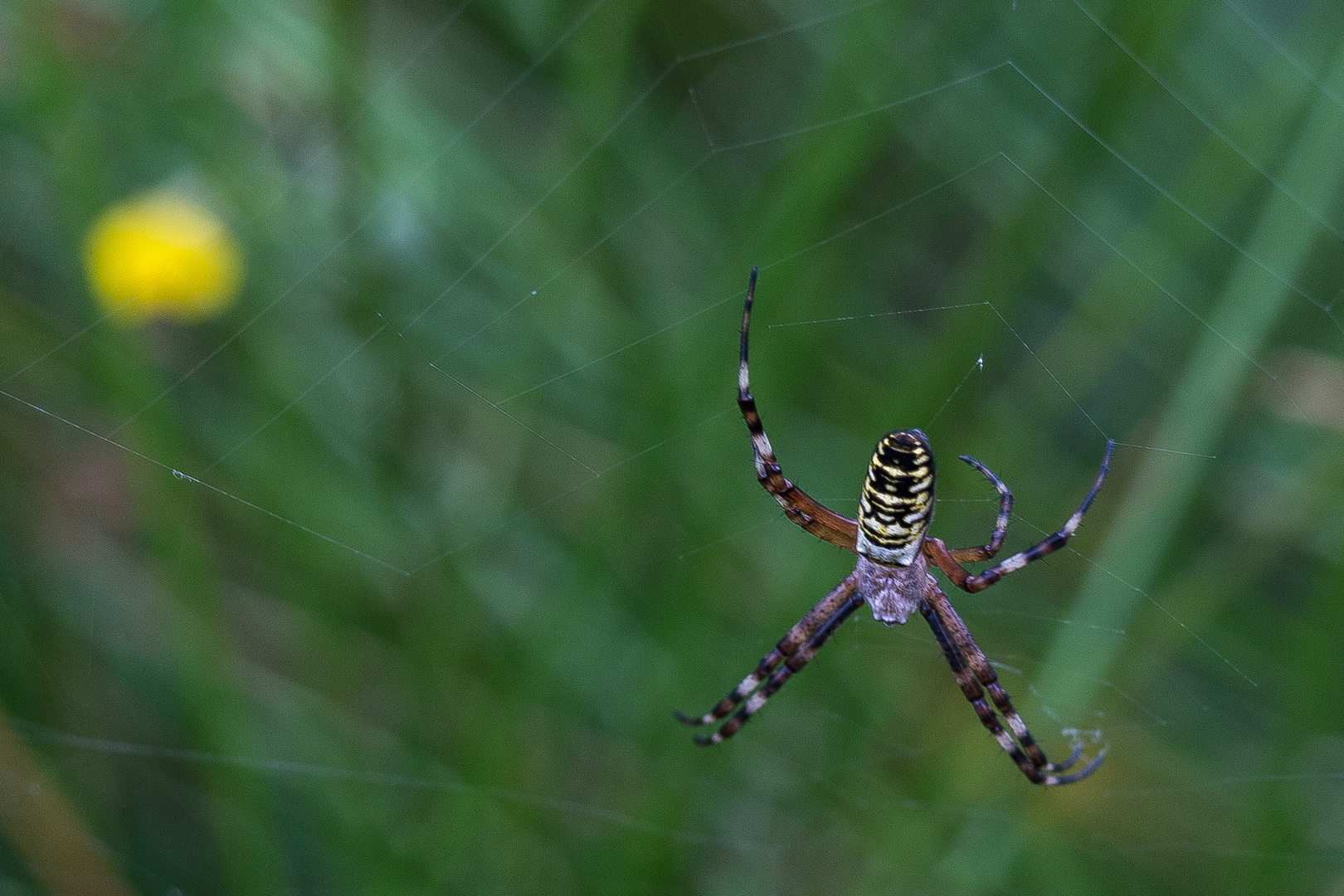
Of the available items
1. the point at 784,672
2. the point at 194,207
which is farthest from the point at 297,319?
the point at 784,672

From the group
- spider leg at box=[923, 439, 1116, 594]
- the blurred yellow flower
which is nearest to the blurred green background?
the blurred yellow flower

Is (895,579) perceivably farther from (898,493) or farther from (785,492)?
(898,493)

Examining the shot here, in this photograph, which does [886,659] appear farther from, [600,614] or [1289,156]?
[1289,156]

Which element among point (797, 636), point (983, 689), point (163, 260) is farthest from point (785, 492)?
point (163, 260)

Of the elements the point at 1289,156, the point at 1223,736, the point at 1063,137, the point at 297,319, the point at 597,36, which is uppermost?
the point at 297,319

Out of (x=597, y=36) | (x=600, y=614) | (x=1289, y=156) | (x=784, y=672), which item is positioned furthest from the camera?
(x=600, y=614)

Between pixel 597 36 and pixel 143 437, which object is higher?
pixel 597 36
